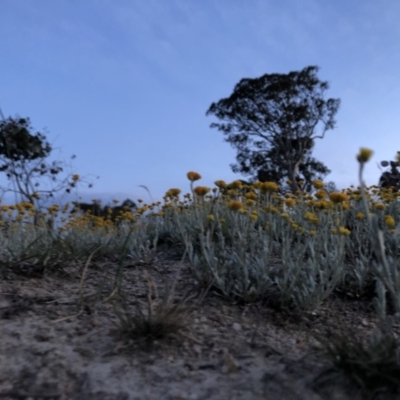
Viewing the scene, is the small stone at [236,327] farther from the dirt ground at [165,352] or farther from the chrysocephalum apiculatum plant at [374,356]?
the chrysocephalum apiculatum plant at [374,356]

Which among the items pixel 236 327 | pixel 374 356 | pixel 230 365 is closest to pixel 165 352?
pixel 230 365

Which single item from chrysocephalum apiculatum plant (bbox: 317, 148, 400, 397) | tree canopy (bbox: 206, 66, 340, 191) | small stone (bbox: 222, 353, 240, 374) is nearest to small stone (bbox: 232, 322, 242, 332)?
small stone (bbox: 222, 353, 240, 374)

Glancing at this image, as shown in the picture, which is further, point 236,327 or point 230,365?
point 236,327

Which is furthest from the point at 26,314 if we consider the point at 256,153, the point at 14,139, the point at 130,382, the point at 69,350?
the point at 256,153

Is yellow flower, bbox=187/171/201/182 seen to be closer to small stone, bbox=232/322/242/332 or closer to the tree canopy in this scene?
small stone, bbox=232/322/242/332

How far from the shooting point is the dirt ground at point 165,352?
1613 millimetres

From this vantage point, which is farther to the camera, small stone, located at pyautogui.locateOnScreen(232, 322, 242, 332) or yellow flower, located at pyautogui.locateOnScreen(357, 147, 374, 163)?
small stone, located at pyautogui.locateOnScreen(232, 322, 242, 332)

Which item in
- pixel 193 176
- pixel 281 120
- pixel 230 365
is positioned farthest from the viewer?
pixel 281 120

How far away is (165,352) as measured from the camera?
6.13ft

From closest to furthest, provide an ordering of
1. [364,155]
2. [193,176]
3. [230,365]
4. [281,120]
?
[364,155] → [230,365] → [193,176] → [281,120]

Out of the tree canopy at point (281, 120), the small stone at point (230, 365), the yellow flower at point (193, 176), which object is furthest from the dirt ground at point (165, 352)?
the tree canopy at point (281, 120)

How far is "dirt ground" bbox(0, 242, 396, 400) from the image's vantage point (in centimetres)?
161

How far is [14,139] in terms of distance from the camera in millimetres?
13016

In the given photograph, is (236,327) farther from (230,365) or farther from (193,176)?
(193,176)
